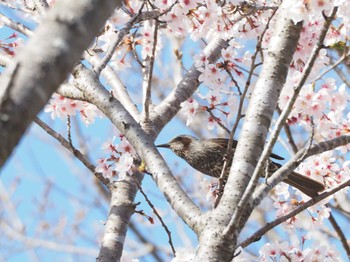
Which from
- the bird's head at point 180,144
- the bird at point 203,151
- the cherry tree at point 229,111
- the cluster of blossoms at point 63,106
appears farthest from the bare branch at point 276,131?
the bird's head at point 180,144

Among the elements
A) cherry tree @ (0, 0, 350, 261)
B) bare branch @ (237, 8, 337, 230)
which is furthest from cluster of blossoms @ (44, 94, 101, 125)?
bare branch @ (237, 8, 337, 230)

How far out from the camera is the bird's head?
175 inches

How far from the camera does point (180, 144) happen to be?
4.48 metres

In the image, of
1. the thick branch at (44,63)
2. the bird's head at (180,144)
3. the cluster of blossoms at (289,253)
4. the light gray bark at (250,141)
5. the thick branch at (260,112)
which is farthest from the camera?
the bird's head at (180,144)

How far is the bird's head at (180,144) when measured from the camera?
4448 millimetres

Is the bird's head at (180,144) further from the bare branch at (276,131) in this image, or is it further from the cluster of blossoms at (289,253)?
the bare branch at (276,131)

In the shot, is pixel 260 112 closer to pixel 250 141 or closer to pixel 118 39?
pixel 250 141

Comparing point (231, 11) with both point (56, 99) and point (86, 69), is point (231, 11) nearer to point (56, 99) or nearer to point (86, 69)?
point (86, 69)

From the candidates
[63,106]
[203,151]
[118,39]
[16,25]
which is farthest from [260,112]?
[203,151]

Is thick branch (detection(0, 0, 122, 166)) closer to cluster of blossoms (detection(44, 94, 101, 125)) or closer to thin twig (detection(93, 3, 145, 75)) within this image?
thin twig (detection(93, 3, 145, 75))

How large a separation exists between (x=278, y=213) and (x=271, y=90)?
38.5 inches

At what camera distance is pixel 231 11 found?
3.04 m

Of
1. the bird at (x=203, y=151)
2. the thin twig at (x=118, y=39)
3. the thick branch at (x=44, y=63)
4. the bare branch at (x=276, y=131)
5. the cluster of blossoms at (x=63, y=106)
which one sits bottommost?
the thick branch at (x=44, y=63)

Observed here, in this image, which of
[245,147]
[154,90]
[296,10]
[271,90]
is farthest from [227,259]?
[154,90]
